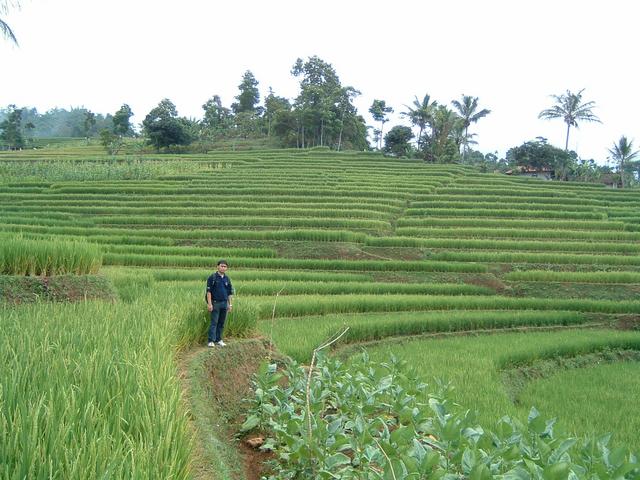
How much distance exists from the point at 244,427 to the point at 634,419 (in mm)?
5307

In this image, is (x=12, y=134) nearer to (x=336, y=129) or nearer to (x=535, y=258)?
(x=336, y=129)

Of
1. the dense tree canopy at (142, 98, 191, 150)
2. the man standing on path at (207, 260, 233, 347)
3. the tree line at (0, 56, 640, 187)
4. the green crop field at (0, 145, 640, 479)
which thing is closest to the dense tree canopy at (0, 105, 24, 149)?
the tree line at (0, 56, 640, 187)

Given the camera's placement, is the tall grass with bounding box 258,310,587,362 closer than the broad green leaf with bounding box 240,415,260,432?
No

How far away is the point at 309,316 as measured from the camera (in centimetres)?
1262

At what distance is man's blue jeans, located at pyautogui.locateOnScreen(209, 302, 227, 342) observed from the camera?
6969 millimetres

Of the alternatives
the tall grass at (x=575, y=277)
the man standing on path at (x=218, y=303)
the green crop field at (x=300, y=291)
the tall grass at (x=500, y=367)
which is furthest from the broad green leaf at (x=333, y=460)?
the tall grass at (x=575, y=277)

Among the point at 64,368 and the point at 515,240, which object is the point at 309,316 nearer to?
the point at 64,368

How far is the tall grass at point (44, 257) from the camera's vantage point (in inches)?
347

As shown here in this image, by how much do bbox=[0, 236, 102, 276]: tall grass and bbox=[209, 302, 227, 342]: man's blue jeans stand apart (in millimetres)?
3796

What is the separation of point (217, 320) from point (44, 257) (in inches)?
155

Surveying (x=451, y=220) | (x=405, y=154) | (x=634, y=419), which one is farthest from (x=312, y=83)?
(x=634, y=419)

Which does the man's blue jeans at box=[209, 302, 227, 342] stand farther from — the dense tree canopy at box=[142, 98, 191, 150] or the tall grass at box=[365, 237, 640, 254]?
the dense tree canopy at box=[142, 98, 191, 150]

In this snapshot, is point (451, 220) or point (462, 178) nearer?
point (451, 220)

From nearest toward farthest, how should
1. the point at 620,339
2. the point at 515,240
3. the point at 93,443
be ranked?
the point at 93,443 → the point at 620,339 → the point at 515,240
